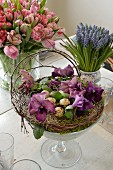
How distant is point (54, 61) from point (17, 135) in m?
0.54

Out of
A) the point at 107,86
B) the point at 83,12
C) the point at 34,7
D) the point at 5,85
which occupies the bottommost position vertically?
the point at 83,12

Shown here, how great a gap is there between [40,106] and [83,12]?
74.0 inches

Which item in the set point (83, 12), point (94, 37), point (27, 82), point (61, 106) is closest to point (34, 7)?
point (94, 37)

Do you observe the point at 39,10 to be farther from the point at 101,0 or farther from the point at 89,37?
the point at 101,0

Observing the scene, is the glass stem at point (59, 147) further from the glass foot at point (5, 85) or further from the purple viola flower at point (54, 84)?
the glass foot at point (5, 85)

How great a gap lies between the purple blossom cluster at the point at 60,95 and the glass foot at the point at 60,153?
219mm

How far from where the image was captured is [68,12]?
2.53 m

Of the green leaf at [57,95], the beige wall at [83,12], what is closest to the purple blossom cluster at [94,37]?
the green leaf at [57,95]

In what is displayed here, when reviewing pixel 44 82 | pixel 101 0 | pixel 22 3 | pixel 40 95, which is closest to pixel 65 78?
pixel 44 82

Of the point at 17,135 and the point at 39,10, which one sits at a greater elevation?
the point at 39,10

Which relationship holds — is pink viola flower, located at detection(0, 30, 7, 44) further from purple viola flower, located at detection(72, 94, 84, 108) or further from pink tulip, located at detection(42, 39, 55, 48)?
purple viola flower, located at detection(72, 94, 84, 108)

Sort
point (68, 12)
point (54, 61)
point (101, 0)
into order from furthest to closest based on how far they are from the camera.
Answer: point (68, 12), point (101, 0), point (54, 61)

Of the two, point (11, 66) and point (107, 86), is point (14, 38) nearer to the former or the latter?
point (11, 66)

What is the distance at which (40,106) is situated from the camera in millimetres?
662
